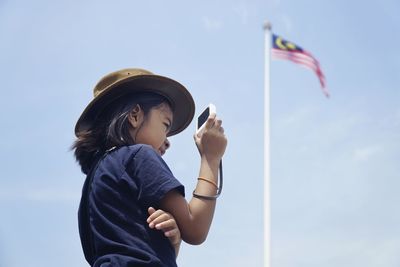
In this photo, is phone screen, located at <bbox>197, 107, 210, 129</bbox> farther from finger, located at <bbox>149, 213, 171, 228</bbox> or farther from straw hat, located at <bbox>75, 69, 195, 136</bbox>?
finger, located at <bbox>149, 213, 171, 228</bbox>

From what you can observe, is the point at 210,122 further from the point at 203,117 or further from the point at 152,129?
the point at 152,129

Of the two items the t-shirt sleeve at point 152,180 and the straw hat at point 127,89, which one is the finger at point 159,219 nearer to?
the t-shirt sleeve at point 152,180

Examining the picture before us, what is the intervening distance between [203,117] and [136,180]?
1.86 ft

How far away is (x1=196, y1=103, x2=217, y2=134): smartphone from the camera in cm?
245

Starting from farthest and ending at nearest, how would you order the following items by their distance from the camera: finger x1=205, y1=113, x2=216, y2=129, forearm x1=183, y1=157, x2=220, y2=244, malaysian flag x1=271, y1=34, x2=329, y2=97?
malaysian flag x1=271, y1=34, x2=329, y2=97 → finger x1=205, y1=113, x2=216, y2=129 → forearm x1=183, y1=157, x2=220, y2=244

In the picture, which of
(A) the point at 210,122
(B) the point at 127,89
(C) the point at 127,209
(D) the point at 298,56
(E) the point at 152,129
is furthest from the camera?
(D) the point at 298,56

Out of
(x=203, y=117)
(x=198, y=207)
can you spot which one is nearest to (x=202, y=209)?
(x=198, y=207)

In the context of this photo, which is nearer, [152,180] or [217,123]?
[152,180]

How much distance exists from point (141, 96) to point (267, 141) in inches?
481

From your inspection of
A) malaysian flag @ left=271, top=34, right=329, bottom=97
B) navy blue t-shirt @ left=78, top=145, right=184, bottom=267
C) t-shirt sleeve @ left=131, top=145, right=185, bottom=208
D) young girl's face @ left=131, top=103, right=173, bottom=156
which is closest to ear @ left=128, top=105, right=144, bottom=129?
young girl's face @ left=131, top=103, right=173, bottom=156

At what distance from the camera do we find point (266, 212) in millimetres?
13430

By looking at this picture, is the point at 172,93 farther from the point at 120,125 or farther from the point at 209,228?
the point at 209,228

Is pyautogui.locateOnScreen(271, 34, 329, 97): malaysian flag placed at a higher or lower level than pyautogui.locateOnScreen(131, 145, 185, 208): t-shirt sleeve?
higher

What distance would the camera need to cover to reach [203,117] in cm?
255
